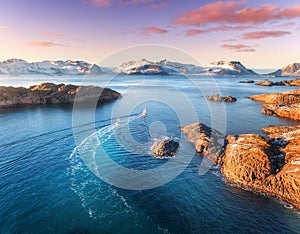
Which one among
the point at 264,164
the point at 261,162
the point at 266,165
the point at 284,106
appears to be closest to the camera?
the point at 266,165

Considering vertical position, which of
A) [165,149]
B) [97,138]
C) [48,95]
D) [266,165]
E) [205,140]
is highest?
[48,95]

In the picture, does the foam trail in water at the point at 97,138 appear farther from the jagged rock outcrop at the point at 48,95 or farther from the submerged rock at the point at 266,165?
the jagged rock outcrop at the point at 48,95

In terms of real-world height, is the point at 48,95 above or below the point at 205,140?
above

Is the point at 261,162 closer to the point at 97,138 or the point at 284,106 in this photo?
the point at 97,138

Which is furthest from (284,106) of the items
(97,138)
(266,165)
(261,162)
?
(97,138)

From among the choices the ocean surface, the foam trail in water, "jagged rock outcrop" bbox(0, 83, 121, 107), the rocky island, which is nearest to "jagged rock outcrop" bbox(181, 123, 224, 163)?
the rocky island

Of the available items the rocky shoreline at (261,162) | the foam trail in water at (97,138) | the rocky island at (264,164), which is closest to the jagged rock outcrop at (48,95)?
the foam trail in water at (97,138)

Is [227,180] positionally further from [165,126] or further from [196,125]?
[165,126]
